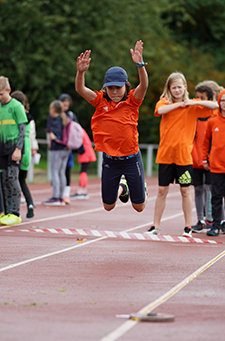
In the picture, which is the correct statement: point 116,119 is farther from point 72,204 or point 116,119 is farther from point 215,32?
point 215,32

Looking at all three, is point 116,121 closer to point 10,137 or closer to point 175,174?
point 175,174

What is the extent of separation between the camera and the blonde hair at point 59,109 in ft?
45.2

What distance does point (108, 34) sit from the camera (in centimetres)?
2791

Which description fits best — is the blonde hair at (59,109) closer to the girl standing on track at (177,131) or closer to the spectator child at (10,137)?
the spectator child at (10,137)

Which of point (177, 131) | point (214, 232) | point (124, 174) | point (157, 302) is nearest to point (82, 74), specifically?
point (124, 174)

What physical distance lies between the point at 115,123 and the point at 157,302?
2.58 m

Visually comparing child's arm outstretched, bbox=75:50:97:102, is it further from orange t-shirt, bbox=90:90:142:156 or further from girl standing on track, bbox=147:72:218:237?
girl standing on track, bbox=147:72:218:237

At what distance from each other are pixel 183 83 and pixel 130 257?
2.67 meters

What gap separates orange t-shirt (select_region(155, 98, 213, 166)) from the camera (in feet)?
29.0

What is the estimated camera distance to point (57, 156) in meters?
13.8

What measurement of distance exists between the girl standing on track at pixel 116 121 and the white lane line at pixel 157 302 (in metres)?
1.43

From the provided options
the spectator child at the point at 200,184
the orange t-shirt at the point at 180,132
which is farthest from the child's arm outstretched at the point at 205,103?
the spectator child at the point at 200,184

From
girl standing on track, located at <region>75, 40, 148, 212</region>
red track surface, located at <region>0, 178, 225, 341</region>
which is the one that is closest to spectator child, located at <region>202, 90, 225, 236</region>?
red track surface, located at <region>0, 178, 225, 341</region>

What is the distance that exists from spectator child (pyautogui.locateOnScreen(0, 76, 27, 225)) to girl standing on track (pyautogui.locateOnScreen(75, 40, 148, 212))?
2.55 meters
